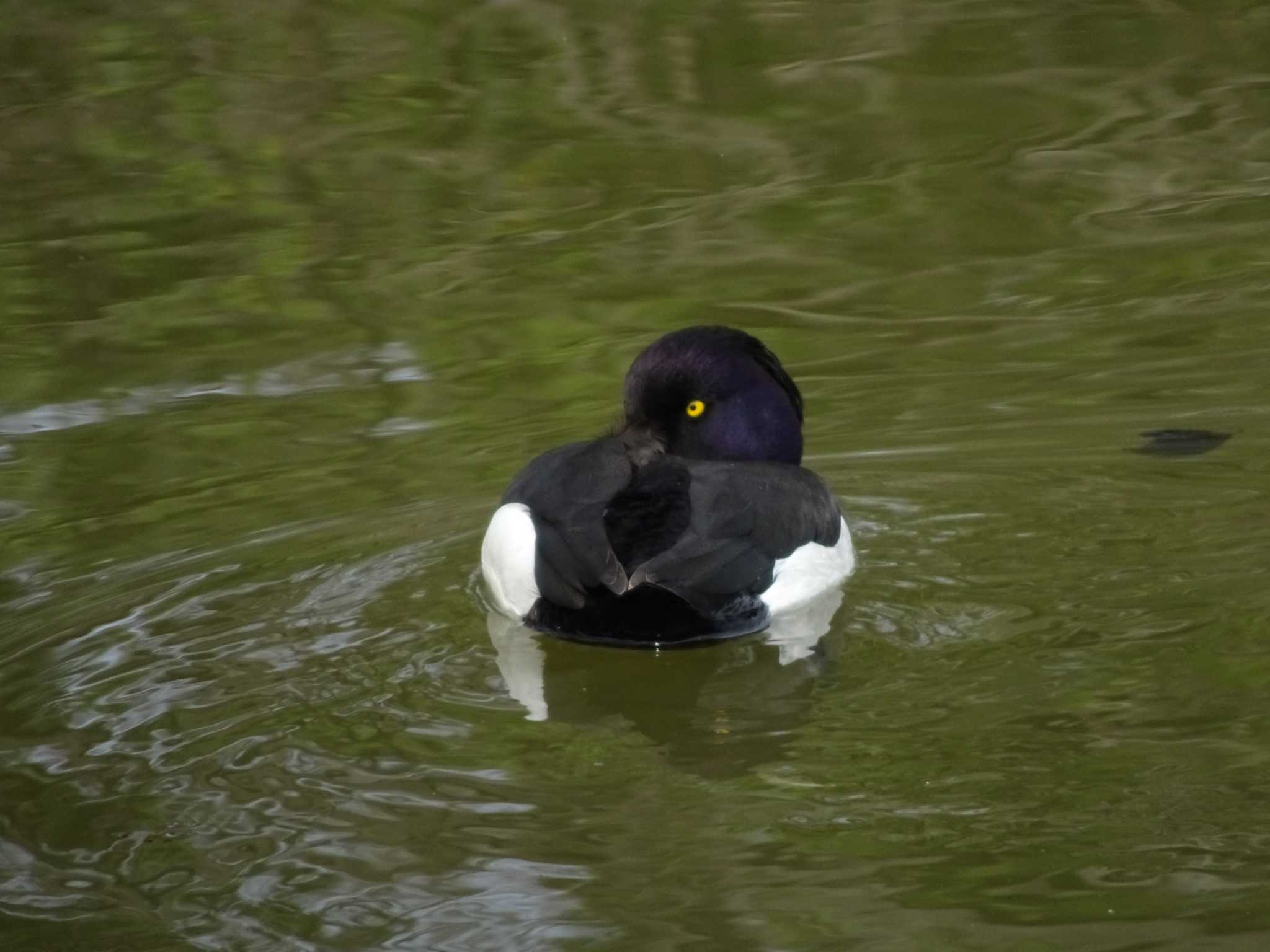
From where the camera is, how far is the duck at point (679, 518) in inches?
212

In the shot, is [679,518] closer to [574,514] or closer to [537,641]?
[574,514]

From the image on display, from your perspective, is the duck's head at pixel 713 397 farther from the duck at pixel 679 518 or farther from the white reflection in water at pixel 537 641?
the white reflection in water at pixel 537 641

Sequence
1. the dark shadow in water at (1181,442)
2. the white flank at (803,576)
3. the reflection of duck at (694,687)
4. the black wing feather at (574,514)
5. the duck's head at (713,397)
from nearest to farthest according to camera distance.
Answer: the reflection of duck at (694,687) < the black wing feather at (574,514) < the white flank at (803,576) < the duck's head at (713,397) < the dark shadow in water at (1181,442)

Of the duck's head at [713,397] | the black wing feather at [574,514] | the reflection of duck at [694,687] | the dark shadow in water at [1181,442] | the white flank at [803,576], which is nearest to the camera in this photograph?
the reflection of duck at [694,687]

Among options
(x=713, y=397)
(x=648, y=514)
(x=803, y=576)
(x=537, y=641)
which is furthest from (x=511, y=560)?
(x=713, y=397)

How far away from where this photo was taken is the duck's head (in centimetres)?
637

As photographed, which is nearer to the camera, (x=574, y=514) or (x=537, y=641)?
(x=574, y=514)

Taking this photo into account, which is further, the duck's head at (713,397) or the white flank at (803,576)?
the duck's head at (713,397)

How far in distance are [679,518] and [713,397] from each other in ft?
3.19

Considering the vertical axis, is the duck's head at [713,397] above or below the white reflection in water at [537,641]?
above

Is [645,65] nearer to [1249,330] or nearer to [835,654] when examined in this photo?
[1249,330]

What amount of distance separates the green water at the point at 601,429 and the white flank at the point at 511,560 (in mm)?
147

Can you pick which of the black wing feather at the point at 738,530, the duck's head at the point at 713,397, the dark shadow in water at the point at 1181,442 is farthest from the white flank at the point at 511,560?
the dark shadow in water at the point at 1181,442

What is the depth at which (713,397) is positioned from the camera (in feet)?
21.1
